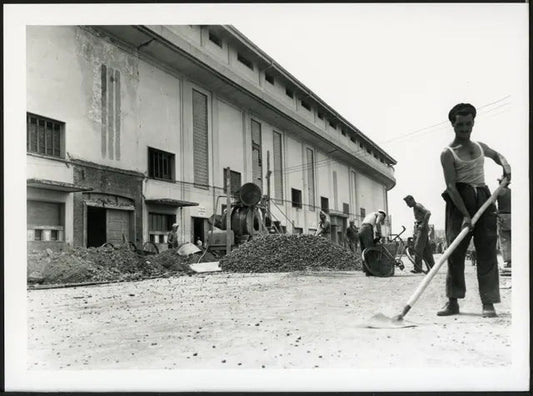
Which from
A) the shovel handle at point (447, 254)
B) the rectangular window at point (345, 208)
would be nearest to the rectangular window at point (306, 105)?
the rectangular window at point (345, 208)

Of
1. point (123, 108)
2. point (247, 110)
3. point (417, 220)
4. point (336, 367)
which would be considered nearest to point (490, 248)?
point (336, 367)

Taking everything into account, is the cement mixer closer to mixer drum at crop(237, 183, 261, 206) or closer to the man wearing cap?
mixer drum at crop(237, 183, 261, 206)

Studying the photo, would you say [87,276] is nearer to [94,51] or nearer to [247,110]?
[94,51]

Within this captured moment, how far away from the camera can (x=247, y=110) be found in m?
21.2

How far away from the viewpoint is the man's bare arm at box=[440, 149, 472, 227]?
15.6 feet

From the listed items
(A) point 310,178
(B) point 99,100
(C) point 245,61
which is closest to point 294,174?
(A) point 310,178

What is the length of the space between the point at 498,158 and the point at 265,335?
2560 millimetres

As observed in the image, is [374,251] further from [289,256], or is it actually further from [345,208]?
[345,208]

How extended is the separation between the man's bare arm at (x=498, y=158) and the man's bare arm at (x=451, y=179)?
312 mm

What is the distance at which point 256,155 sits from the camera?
2219 cm

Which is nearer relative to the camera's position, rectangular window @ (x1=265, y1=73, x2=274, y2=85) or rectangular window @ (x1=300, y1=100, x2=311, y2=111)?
rectangular window @ (x1=265, y1=73, x2=274, y2=85)

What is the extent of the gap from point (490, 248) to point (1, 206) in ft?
14.3

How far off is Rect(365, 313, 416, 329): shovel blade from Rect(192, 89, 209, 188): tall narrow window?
13.3 m

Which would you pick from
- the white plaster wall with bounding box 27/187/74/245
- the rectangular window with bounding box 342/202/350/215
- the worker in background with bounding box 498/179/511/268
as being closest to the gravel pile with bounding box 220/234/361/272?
the white plaster wall with bounding box 27/187/74/245
